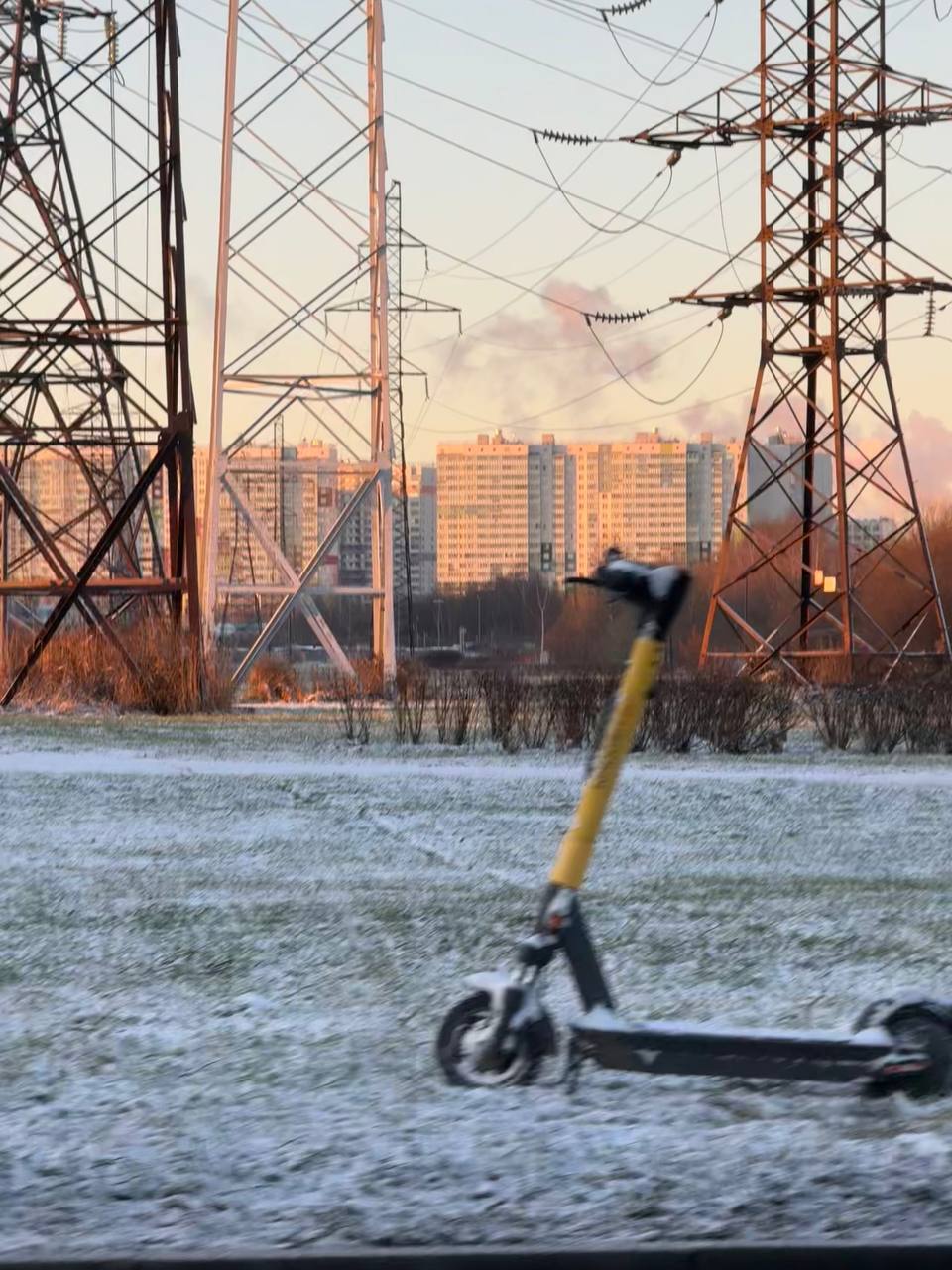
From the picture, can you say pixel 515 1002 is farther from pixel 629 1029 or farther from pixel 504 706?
pixel 504 706

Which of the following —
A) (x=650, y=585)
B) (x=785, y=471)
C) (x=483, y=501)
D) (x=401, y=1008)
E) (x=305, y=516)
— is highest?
(x=483, y=501)

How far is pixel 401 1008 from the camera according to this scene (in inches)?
288

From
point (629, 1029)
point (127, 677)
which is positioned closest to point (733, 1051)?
point (629, 1029)

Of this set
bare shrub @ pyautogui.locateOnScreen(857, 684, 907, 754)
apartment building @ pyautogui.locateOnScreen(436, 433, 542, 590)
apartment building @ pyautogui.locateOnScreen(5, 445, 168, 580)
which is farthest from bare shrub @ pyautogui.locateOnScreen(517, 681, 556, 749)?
apartment building @ pyautogui.locateOnScreen(436, 433, 542, 590)

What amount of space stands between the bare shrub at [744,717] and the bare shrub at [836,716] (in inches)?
29.6

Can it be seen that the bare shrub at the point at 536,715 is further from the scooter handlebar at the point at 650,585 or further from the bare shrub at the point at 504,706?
the scooter handlebar at the point at 650,585

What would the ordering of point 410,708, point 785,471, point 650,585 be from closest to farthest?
point 650,585 < point 410,708 < point 785,471

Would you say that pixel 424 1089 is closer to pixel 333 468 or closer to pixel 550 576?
pixel 333 468

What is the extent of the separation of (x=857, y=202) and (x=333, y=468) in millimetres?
10279

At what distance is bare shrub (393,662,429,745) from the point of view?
23.1m

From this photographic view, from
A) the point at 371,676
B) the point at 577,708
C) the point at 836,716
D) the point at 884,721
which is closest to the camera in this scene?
the point at 577,708

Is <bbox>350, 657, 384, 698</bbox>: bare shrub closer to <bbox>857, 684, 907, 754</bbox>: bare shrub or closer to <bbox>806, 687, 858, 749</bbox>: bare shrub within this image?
<bbox>806, 687, 858, 749</bbox>: bare shrub

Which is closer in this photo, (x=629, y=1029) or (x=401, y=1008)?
(x=629, y=1029)

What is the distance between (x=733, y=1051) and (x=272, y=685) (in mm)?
29387
